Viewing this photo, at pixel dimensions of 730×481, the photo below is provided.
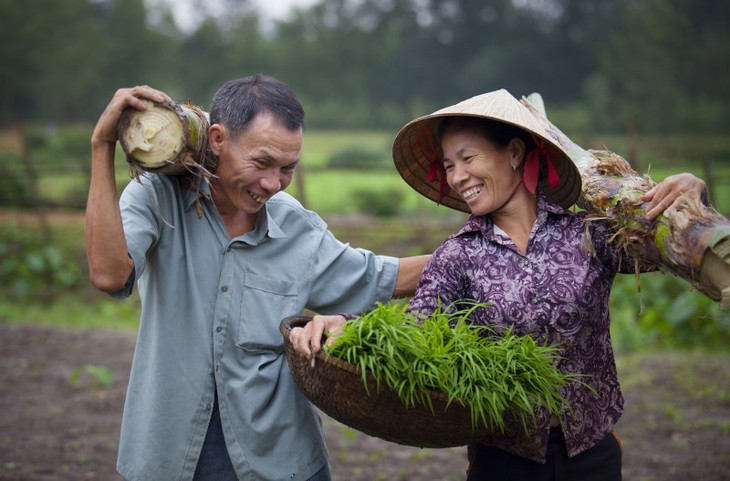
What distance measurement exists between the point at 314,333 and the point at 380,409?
29 cm

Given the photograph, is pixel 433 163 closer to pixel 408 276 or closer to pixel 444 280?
pixel 408 276

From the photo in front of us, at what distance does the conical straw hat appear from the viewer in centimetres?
251

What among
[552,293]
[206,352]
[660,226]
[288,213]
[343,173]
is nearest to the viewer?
[660,226]

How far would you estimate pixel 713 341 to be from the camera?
25.4 ft

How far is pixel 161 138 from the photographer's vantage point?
2324 mm

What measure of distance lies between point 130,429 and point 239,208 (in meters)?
0.77

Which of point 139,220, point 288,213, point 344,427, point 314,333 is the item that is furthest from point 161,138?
point 344,427

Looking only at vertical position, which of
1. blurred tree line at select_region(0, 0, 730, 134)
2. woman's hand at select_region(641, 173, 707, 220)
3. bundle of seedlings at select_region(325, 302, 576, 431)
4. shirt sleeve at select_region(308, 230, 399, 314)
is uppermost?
blurred tree line at select_region(0, 0, 730, 134)

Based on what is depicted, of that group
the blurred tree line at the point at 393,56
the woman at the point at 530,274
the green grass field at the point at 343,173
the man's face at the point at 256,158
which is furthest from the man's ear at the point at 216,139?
the blurred tree line at the point at 393,56

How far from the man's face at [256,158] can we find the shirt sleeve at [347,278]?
0.34 metres

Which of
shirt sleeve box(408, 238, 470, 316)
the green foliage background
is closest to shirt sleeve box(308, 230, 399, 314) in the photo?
shirt sleeve box(408, 238, 470, 316)

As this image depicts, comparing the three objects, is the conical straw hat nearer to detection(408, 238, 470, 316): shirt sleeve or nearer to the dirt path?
detection(408, 238, 470, 316): shirt sleeve

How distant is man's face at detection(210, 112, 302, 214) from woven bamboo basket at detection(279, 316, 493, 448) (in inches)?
19.3

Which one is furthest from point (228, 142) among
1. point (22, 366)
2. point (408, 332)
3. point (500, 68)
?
point (500, 68)
